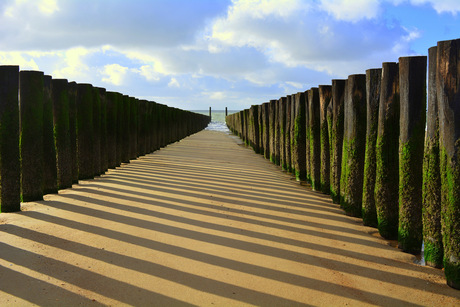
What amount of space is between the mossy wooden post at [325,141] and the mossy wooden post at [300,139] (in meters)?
1.17

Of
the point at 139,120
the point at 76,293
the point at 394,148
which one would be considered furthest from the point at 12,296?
the point at 139,120

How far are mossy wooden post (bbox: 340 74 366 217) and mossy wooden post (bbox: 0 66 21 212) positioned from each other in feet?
11.9

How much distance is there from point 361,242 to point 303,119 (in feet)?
11.8

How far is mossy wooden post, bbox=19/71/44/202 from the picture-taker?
4.70m

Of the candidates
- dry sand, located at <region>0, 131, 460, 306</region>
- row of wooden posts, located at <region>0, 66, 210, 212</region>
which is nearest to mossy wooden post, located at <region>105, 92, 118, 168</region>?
row of wooden posts, located at <region>0, 66, 210, 212</region>

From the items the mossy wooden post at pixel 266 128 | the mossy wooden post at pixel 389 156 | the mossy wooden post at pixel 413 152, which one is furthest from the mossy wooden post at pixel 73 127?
the mossy wooden post at pixel 266 128

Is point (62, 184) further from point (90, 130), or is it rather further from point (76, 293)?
point (76, 293)

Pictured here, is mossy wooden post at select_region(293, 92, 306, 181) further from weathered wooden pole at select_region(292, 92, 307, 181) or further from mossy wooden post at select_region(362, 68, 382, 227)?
mossy wooden post at select_region(362, 68, 382, 227)

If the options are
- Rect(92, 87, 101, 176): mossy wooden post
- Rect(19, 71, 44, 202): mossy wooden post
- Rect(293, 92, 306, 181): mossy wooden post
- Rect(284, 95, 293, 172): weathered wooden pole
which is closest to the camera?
Rect(19, 71, 44, 202): mossy wooden post

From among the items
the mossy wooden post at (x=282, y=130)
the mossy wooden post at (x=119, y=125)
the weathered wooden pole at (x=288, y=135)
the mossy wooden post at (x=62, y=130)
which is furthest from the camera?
the mossy wooden post at (x=282, y=130)

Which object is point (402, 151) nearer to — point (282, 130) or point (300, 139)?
point (300, 139)

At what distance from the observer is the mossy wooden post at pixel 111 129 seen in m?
7.62

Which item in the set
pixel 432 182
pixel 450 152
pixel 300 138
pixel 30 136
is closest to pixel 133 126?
pixel 300 138

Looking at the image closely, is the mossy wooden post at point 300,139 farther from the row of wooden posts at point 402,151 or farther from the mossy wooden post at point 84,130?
the mossy wooden post at point 84,130
